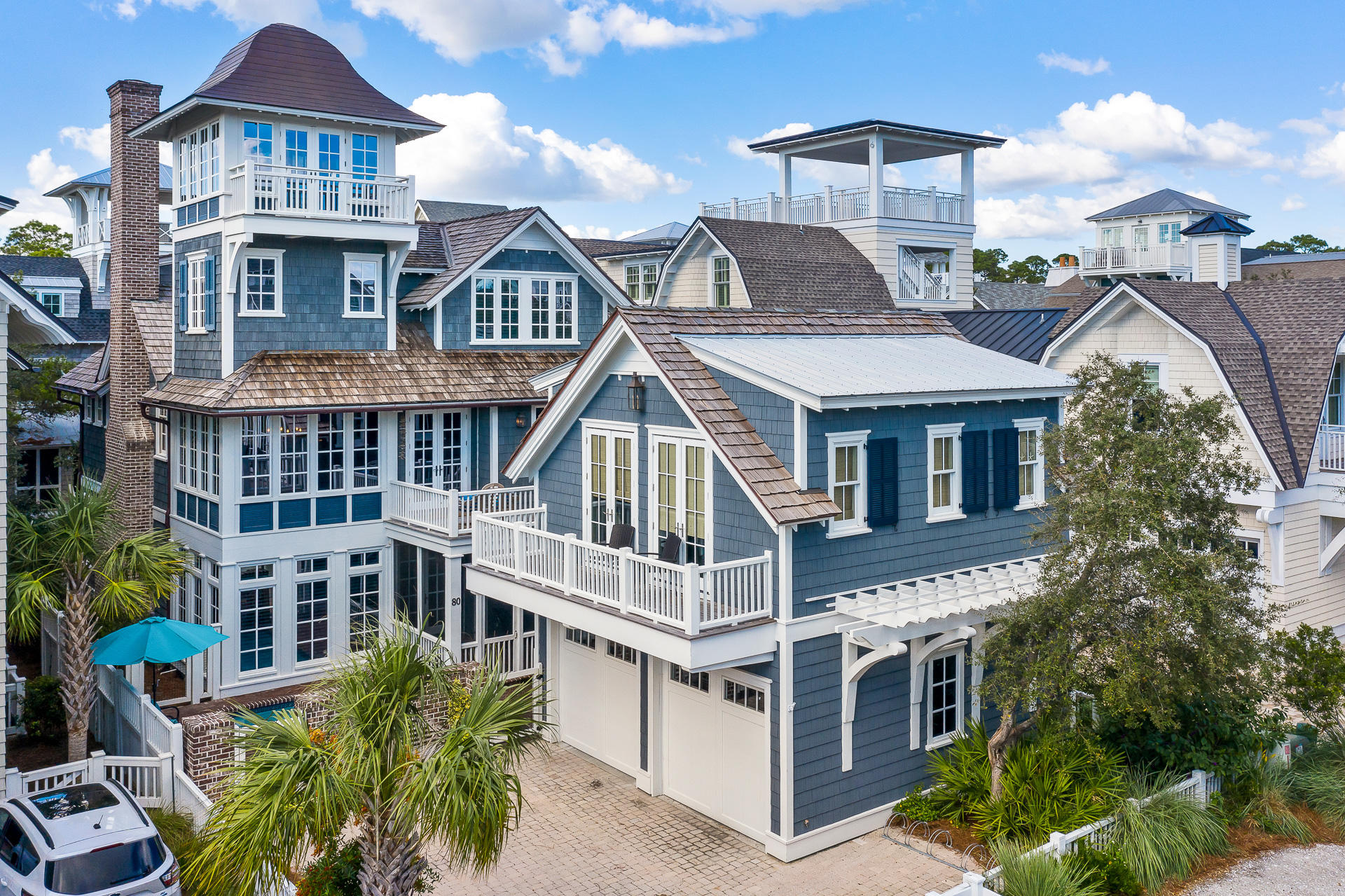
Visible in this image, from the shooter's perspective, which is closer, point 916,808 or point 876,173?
point 916,808

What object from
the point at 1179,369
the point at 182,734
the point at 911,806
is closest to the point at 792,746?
the point at 911,806

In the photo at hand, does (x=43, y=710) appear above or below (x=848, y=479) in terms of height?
below

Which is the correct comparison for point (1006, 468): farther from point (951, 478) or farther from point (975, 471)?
point (951, 478)

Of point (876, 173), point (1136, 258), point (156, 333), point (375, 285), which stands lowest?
point (156, 333)

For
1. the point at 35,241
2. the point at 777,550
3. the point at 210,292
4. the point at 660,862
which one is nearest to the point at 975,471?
the point at 777,550

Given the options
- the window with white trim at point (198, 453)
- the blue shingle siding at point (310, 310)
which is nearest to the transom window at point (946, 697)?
the blue shingle siding at point (310, 310)

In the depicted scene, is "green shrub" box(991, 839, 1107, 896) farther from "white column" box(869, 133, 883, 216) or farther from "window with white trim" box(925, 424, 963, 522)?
"white column" box(869, 133, 883, 216)

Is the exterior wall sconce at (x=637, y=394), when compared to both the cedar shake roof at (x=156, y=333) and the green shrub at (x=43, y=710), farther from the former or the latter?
the cedar shake roof at (x=156, y=333)

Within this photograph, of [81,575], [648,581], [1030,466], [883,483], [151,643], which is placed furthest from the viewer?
[1030,466]

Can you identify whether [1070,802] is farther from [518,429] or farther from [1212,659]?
[518,429]
